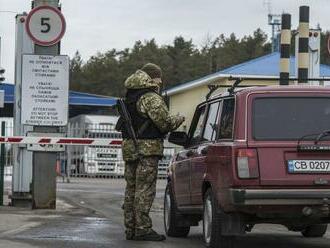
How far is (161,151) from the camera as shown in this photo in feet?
31.1

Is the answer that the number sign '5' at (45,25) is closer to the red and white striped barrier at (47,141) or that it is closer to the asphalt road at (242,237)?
the red and white striped barrier at (47,141)

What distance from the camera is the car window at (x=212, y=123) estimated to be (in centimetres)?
861

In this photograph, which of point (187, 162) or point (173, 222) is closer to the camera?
point (187, 162)

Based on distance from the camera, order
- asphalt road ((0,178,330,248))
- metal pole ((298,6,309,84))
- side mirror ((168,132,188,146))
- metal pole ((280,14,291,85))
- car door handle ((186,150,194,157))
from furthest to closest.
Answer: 1. metal pole ((280,14,291,85))
2. metal pole ((298,6,309,84))
3. side mirror ((168,132,188,146))
4. car door handle ((186,150,194,157))
5. asphalt road ((0,178,330,248))

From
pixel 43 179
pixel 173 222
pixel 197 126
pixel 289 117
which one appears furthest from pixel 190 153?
pixel 43 179

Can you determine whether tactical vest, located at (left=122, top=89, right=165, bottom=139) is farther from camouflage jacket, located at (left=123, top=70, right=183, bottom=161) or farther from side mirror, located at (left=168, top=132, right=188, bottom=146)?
side mirror, located at (left=168, top=132, right=188, bottom=146)

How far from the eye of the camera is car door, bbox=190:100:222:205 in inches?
340

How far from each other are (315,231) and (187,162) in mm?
2184

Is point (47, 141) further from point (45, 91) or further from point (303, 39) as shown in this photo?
point (303, 39)

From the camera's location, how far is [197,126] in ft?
31.9

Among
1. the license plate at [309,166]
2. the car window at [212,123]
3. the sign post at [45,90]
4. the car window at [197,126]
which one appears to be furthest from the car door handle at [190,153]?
the sign post at [45,90]

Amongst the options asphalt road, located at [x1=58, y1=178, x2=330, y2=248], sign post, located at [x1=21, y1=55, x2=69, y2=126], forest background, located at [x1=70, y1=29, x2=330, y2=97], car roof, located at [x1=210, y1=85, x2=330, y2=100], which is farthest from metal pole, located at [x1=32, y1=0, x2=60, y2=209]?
forest background, located at [x1=70, y1=29, x2=330, y2=97]

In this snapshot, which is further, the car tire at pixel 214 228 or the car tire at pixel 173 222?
the car tire at pixel 173 222

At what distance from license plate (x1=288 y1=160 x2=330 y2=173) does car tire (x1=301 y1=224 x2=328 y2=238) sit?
2.77m
